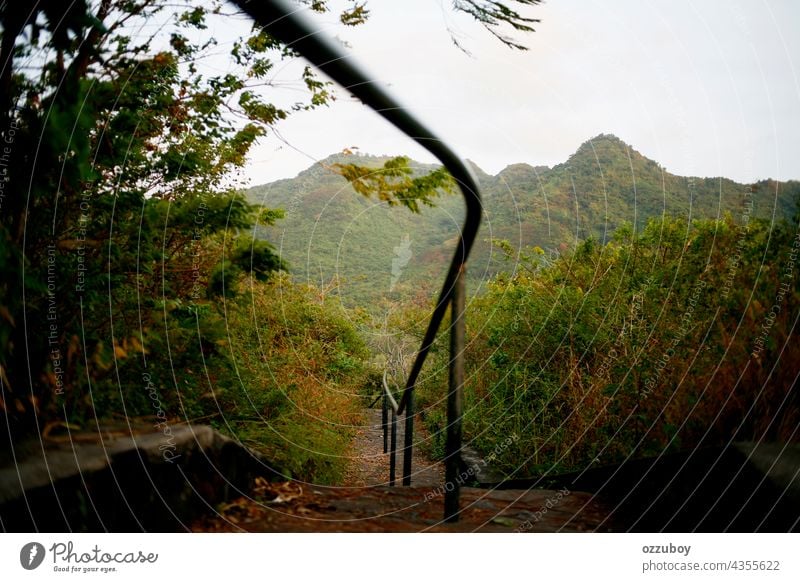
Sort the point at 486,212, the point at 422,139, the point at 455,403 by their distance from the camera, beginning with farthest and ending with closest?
the point at 486,212 → the point at 455,403 → the point at 422,139

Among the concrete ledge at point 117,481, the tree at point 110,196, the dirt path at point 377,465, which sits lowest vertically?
the dirt path at point 377,465

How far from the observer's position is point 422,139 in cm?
130

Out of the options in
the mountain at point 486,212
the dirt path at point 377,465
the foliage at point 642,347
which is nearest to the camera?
the foliage at point 642,347

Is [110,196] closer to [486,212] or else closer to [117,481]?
[117,481]

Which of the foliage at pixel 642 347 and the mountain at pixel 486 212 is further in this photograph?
the mountain at pixel 486 212

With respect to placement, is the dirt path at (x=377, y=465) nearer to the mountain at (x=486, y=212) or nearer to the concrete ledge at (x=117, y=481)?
the mountain at (x=486, y=212)

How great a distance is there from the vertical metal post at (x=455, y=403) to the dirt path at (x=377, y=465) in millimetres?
1610

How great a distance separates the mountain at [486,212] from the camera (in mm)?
2264

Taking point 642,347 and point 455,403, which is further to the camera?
point 642,347

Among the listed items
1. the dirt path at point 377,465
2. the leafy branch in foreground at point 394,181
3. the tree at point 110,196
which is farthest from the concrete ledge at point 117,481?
the dirt path at point 377,465

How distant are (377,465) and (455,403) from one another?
3.12m

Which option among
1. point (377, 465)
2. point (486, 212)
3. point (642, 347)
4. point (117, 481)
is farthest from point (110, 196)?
point (377, 465)

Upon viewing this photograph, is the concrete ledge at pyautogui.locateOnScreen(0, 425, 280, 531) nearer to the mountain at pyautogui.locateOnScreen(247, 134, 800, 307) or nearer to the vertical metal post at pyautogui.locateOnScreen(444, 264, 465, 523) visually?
the vertical metal post at pyautogui.locateOnScreen(444, 264, 465, 523)
